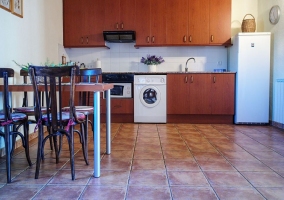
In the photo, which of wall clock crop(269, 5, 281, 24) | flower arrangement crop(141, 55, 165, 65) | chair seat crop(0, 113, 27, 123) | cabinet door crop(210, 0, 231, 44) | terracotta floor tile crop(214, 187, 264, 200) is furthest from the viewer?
flower arrangement crop(141, 55, 165, 65)

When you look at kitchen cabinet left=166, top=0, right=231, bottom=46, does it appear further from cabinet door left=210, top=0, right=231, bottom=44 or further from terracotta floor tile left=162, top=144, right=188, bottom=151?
terracotta floor tile left=162, top=144, right=188, bottom=151

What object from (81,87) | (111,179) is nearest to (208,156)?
(111,179)

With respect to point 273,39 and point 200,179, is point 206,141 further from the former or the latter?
point 273,39

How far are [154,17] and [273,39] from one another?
200cm

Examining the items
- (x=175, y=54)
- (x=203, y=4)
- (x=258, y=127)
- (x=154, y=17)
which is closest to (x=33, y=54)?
(x=154, y=17)

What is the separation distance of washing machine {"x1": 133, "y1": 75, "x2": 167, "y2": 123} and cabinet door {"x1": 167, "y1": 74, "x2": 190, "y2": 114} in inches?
3.3

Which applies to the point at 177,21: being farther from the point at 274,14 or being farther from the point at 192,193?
the point at 192,193

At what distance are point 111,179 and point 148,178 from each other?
0.27m

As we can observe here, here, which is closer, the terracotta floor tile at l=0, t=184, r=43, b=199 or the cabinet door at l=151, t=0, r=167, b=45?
the terracotta floor tile at l=0, t=184, r=43, b=199

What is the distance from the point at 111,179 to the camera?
6.64ft

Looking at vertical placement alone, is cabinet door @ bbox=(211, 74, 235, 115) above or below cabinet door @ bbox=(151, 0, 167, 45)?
below

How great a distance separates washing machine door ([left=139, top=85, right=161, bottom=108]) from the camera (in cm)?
470

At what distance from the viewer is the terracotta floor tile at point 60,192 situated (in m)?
1.71

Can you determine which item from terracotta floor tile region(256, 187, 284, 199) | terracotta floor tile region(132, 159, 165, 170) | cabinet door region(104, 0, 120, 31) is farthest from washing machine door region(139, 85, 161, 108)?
terracotta floor tile region(256, 187, 284, 199)
